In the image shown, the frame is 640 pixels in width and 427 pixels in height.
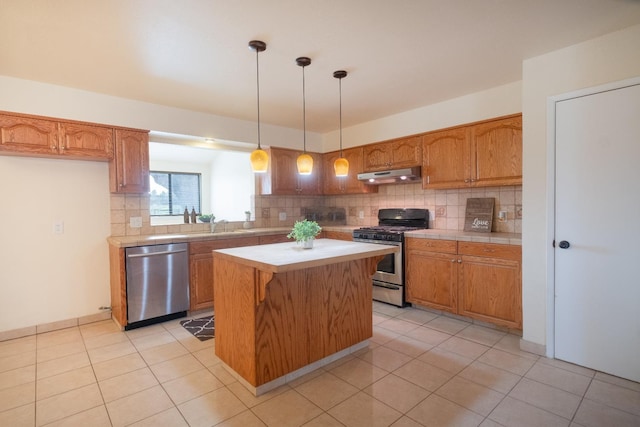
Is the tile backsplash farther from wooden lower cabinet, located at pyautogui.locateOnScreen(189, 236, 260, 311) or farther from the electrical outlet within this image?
wooden lower cabinet, located at pyautogui.locateOnScreen(189, 236, 260, 311)

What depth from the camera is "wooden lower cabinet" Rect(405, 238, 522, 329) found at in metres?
2.98

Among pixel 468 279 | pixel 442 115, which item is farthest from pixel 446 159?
pixel 468 279

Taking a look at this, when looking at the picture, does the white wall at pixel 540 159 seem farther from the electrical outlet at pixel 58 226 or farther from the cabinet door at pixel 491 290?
the electrical outlet at pixel 58 226

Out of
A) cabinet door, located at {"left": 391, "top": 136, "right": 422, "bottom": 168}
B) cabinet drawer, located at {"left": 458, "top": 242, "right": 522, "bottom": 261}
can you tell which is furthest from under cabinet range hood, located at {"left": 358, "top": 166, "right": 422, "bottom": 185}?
→ cabinet drawer, located at {"left": 458, "top": 242, "right": 522, "bottom": 261}

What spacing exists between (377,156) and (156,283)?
320 cm

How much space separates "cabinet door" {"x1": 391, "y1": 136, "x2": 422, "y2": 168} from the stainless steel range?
67 cm

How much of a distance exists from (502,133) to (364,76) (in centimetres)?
154

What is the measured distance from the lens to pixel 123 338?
121 inches

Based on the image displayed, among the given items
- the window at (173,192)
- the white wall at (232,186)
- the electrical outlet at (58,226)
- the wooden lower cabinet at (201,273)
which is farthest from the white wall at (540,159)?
the window at (173,192)

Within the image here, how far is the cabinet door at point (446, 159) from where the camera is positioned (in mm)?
3566

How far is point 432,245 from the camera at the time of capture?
3.58 m

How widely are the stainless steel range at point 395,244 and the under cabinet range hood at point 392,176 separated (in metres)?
0.46

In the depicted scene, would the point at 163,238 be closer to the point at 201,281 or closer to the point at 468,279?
the point at 201,281

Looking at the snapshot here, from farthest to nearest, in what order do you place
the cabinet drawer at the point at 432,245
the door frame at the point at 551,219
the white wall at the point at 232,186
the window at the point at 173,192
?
the window at the point at 173,192 → the white wall at the point at 232,186 → the cabinet drawer at the point at 432,245 → the door frame at the point at 551,219
